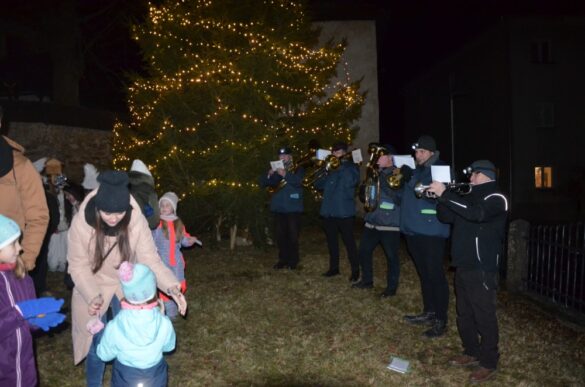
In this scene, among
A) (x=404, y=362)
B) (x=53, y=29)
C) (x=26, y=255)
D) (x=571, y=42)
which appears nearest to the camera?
(x=26, y=255)

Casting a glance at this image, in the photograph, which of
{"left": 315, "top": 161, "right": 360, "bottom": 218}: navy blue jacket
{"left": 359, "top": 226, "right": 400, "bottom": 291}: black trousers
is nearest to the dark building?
{"left": 315, "top": 161, "right": 360, "bottom": 218}: navy blue jacket

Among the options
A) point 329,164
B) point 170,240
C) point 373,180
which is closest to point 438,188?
point 373,180

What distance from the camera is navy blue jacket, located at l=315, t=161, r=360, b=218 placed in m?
7.99

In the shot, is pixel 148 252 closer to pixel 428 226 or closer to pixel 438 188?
pixel 438 188

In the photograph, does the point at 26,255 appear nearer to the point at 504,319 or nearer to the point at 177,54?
the point at 504,319

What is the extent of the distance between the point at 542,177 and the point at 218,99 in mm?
18985

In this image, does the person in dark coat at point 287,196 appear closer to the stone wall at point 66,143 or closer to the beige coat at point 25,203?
the beige coat at point 25,203

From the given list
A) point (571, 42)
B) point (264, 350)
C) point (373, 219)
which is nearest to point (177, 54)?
point (373, 219)

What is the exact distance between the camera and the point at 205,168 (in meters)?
10.4

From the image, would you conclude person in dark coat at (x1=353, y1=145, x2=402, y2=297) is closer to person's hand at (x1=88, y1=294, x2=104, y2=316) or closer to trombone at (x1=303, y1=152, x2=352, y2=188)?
trombone at (x1=303, y1=152, x2=352, y2=188)

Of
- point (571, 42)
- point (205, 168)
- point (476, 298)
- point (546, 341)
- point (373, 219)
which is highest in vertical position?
point (571, 42)

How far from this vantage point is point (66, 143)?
14.8 meters

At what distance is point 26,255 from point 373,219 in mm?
4655

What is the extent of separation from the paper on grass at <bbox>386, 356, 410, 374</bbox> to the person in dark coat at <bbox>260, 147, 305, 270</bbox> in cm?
408
